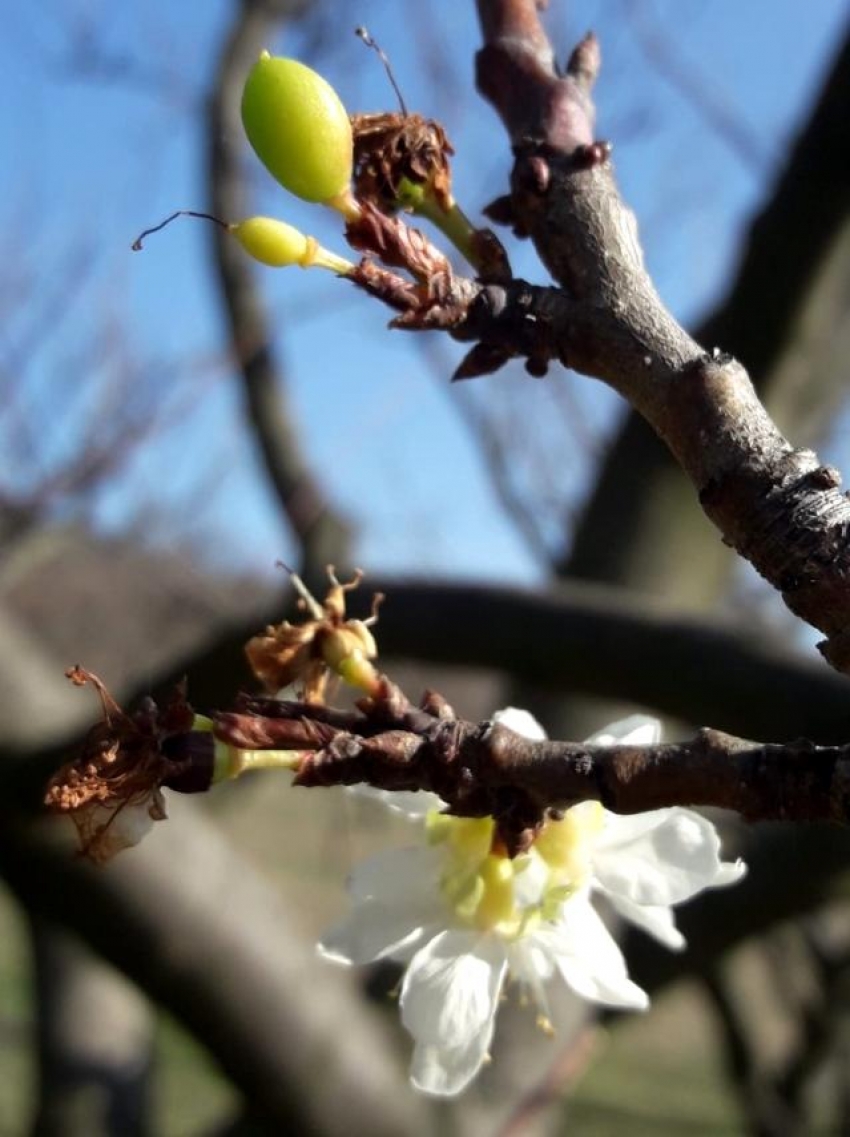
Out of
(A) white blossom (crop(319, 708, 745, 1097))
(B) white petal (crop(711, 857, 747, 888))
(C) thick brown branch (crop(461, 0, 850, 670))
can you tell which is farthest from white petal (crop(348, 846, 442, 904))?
(C) thick brown branch (crop(461, 0, 850, 670))

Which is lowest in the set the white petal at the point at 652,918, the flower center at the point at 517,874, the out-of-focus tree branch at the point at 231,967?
the out-of-focus tree branch at the point at 231,967

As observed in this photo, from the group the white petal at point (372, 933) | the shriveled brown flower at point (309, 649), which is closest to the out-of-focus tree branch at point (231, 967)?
the white petal at point (372, 933)

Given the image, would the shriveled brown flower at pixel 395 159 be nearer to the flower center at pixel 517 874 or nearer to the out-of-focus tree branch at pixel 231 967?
the flower center at pixel 517 874

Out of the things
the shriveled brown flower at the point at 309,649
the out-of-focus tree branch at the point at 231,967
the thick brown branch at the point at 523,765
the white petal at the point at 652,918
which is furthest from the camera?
the out-of-focus tree branch at the point at 231,967

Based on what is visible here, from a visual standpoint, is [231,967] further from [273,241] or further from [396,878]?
[273,241]

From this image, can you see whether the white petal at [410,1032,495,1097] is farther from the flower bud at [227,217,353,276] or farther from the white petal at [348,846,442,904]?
the flower bud at [227,217,353,276]

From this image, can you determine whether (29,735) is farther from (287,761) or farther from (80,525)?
(80,525)

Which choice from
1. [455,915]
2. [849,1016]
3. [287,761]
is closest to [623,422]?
[849,1016]
